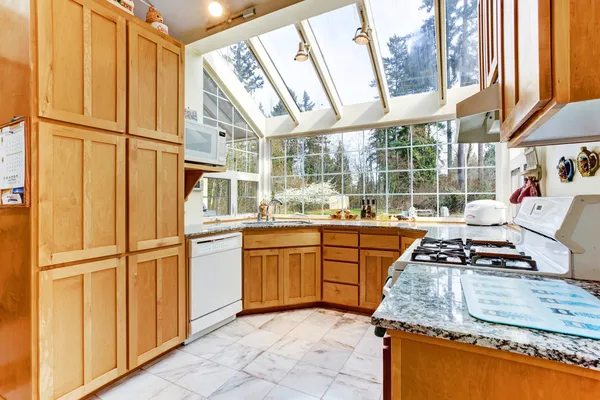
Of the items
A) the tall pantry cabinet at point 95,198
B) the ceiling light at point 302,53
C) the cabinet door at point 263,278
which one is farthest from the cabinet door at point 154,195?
the ceiling light at point 302,53

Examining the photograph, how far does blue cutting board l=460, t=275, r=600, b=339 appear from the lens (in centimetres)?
67

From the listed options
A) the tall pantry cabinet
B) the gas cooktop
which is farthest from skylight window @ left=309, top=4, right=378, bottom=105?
the gas cooktop

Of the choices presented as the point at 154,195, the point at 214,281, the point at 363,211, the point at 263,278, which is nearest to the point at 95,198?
the point at 154,195

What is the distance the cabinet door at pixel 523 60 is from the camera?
0.61m

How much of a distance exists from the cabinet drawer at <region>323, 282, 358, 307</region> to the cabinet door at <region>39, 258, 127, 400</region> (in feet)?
6.09

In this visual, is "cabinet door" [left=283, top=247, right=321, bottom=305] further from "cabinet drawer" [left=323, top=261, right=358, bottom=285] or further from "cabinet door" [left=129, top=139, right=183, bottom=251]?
"cabinet door" [left=129, top=139, right=183, bottom=251]

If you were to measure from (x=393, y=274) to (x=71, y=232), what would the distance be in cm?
165

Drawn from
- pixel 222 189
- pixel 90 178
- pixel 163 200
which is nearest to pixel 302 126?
pixel 222 189

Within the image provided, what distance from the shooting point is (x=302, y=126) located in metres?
3.95

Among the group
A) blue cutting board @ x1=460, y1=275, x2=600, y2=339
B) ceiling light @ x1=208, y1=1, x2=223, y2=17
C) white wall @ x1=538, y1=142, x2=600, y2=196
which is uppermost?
ceiling light @ x1=208, y1=1, x2=223, y2=17

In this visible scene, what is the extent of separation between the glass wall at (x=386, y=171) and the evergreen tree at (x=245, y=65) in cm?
82

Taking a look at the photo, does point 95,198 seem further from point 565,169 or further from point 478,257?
point 565,169

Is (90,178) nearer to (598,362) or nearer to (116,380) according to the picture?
(116,380)

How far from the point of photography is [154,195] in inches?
78.3
